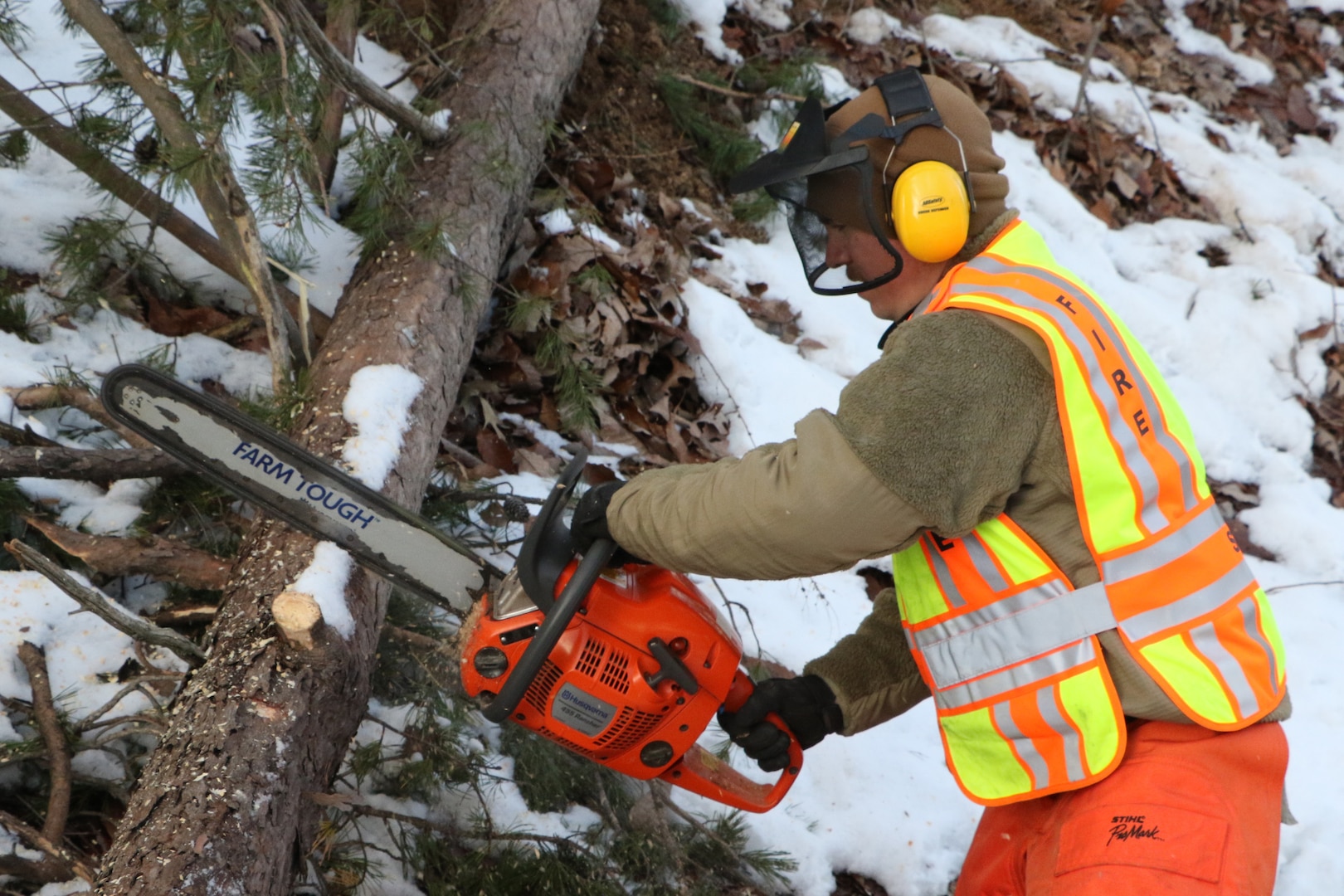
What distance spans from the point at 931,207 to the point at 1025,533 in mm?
591

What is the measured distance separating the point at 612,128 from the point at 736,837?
297 centimetres

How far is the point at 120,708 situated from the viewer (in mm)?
2227

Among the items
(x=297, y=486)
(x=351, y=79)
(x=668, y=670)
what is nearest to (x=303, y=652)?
(x=297, y=486)

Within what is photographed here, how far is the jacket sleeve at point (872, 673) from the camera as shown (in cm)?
223

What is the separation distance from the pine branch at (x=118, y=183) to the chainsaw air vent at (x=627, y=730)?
1.68 metres

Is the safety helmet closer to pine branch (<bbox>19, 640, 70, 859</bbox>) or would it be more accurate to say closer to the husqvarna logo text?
the husqvarna logo text

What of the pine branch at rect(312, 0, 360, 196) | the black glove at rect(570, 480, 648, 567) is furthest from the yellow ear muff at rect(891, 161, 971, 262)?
the pine branch at rect(312, 0, 360, 196)

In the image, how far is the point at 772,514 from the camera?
1598mm

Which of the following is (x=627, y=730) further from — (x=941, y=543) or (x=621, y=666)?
(x=941, y=543)

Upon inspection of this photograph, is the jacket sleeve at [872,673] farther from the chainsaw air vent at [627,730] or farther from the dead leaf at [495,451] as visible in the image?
the dead leaf at [495,451]

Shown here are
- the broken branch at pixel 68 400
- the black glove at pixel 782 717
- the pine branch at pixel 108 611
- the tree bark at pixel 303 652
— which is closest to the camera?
the tree bark at pixel 303 652

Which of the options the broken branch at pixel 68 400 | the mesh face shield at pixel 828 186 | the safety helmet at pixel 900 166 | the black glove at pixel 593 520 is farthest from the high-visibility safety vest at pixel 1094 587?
the broken branch at pixel 68 400

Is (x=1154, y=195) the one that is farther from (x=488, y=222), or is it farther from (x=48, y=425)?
(x=48, y=425)

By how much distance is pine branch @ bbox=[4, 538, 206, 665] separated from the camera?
6.63 ft
